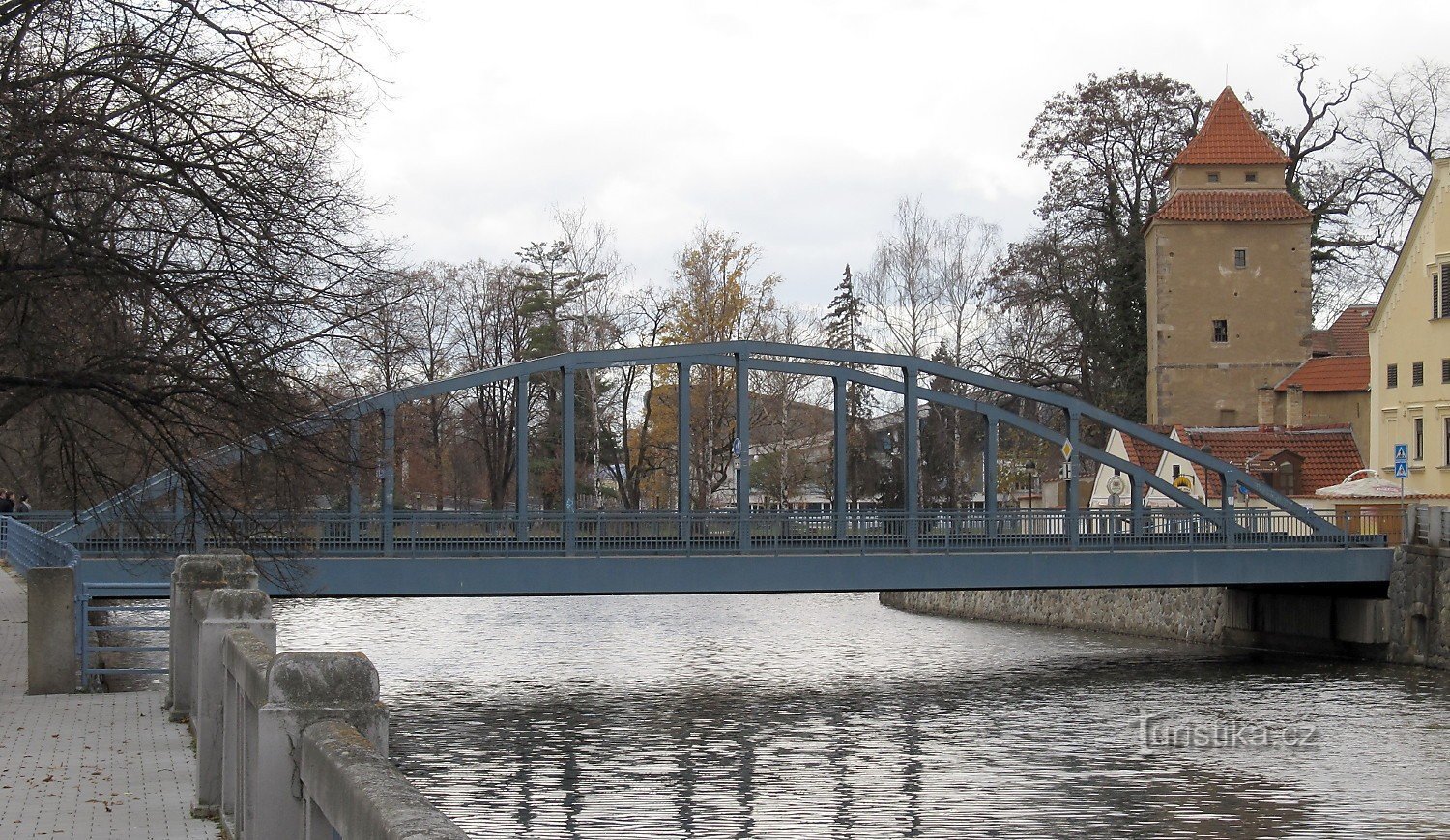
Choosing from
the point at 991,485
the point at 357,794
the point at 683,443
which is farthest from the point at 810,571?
the point at 357,794

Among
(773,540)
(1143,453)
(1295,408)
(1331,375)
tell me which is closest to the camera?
(773,540)

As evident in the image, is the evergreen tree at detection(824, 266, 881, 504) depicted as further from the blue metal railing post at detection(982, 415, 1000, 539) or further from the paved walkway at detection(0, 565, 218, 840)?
the paved walkway at detection(0, 565, 218, 840)

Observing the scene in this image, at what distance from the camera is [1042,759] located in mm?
20688

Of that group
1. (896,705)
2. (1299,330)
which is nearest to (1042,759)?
(896,705)

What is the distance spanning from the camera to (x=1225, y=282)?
52.7m

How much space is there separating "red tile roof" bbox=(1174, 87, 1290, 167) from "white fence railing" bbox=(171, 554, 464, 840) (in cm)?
4633

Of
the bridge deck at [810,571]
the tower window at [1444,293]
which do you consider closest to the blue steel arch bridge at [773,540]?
the bridge deck at [810,571]

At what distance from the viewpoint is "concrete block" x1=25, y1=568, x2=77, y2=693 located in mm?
15625

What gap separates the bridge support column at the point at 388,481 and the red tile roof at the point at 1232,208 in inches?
1208

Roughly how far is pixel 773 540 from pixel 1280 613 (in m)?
14.2

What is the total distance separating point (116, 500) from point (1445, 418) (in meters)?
31.9

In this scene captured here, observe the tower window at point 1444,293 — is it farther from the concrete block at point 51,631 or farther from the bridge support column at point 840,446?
the concrete block at point 51,631

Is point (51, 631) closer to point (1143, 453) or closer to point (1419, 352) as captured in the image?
point (1419, 352)

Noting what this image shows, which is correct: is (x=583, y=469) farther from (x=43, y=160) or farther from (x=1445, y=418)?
(x=43, y=160)
